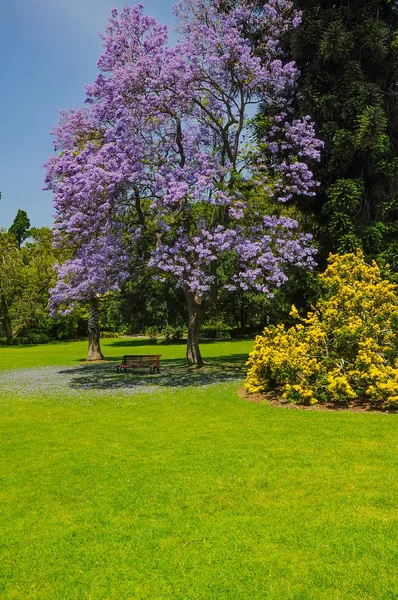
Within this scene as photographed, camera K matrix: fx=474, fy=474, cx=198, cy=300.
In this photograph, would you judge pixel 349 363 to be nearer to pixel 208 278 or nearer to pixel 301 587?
pixel 208 278

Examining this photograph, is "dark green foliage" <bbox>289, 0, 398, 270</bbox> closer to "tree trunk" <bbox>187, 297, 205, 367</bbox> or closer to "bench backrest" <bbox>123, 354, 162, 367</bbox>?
"tree trunk" <bbox>187, 297, 205, 367</bbox>

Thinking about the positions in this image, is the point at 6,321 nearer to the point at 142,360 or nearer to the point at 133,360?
the point at 133,360

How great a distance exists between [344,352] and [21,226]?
87.8 meters

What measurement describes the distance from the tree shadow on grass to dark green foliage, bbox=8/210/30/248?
2885 inches

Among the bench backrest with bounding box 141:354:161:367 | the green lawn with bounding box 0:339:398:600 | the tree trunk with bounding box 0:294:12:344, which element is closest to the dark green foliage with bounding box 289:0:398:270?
the bench backrest with bounding box 141:354:161:367

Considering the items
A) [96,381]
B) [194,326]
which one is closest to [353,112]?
[194,326]

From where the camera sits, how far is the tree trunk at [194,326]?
22.1 meters

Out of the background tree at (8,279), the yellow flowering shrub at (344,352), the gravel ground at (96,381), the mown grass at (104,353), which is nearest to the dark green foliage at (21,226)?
the background tree at (8,279)

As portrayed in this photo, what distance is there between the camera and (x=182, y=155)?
2006 centimetres

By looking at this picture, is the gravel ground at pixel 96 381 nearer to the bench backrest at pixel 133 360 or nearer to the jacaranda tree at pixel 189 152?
the bench backrest at pixel 133 360

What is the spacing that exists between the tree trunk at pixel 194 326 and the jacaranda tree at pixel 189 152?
1.15 m

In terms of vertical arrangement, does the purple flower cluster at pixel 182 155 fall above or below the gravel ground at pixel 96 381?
above

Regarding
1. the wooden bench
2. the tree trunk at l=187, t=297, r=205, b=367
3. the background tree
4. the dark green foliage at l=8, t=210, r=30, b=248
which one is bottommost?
the wooden bench

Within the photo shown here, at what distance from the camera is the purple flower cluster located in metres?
17.0
